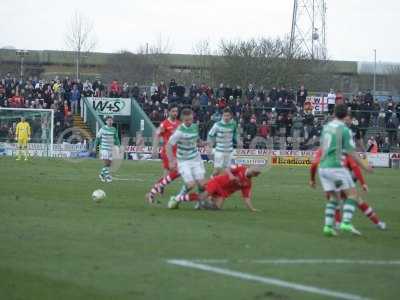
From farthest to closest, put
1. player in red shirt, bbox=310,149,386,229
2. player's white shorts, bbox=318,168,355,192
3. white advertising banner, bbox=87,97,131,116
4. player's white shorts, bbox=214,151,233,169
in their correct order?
1. white advertising banner, bbox=87,97,131,116
2. player's white shorts, bbox=214,151,233,169
3. player in red shirt, bbox=310,149,386,229
4. player's white shorts, bbox=318,168,355,192

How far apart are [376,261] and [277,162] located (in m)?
36.0

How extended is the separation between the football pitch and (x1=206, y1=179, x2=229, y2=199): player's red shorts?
1.24 feet

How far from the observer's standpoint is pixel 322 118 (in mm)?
50312

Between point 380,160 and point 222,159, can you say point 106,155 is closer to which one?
point 222,159

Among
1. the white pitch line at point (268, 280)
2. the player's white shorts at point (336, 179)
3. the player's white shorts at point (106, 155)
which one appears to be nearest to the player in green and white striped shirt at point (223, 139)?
the player's white shorts at point (336, 179)

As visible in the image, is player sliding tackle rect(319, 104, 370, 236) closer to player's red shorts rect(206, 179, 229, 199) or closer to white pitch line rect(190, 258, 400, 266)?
white pitch line rect(190, 258, 400, 266)

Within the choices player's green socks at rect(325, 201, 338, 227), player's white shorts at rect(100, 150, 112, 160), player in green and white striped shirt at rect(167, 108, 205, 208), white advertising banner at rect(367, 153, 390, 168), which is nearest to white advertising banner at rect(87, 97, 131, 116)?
white advertising banner at rect(367, 153, 390, 168)

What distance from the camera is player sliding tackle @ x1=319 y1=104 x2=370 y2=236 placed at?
13.7 meters

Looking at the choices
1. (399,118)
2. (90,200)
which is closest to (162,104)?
(399,118)

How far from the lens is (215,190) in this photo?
18.5 meters

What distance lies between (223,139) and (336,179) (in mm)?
7161

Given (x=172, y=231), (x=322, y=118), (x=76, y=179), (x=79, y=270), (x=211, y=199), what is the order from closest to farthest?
1. (x=79, y=270)
2. (x=172, y=231)
3. (x=211, y=199)
4. (x=76, y=179)
5. (x=322, y=118)

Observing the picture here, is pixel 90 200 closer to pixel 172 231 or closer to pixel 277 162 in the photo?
pixel 172 231

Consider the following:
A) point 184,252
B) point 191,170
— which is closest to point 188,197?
point 191,170
